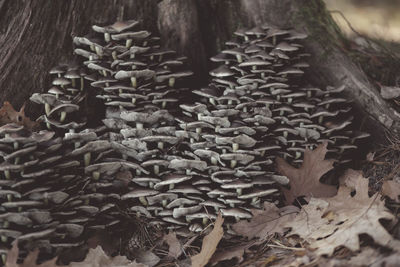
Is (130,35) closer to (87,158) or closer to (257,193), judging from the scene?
(87,158)

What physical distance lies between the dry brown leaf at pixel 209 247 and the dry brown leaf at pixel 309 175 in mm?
923

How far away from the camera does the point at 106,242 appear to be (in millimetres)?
3732

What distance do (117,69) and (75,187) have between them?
119 cm

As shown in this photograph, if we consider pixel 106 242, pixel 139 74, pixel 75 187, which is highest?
pixel 139 74

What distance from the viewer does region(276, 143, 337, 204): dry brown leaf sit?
3.91m

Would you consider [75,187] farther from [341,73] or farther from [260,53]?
[341,73]

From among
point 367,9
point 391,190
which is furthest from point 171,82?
point 367,9

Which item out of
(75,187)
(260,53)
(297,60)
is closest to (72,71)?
(75,187)

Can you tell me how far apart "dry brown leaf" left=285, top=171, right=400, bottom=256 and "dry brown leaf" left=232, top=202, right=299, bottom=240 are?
0.18m

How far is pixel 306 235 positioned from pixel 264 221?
20.6 inches

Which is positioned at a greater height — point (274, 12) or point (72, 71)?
point (274, 12)

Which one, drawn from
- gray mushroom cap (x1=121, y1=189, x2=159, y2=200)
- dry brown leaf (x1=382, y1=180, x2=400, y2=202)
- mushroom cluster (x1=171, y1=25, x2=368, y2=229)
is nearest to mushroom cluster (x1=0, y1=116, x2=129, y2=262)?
gray mushroom cap (x1=121, y1=189, x2=159, y2=200)

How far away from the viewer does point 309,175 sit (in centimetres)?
396

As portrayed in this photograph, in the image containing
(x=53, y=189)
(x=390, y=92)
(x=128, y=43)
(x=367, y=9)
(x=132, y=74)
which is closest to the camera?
(x=53, y=189)
